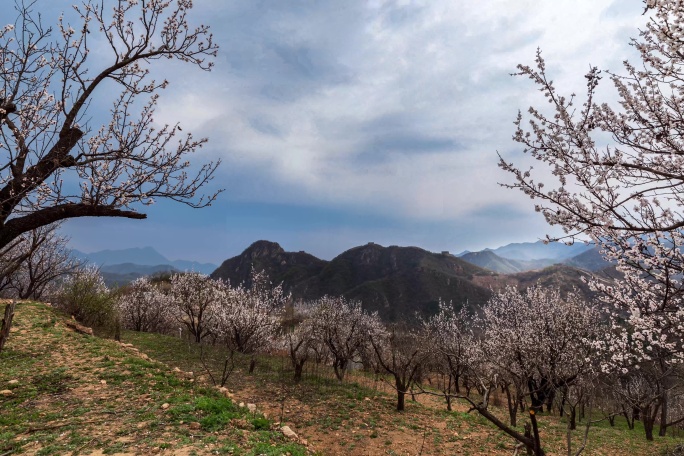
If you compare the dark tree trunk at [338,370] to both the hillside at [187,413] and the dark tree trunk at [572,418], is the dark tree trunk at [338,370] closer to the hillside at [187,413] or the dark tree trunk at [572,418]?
the hillside at [187,413]

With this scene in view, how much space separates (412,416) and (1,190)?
1717 cm

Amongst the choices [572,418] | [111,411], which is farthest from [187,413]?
[572,418]

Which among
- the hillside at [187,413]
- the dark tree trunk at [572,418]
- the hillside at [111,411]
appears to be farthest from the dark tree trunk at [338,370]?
the dark tree trunk at [572,418]

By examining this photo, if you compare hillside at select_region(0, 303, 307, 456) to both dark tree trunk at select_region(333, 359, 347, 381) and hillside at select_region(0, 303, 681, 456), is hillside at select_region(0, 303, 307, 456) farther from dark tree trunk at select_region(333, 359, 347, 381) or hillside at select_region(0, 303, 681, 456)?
dark tree trunk at select_region(333, 359, 347, 381)

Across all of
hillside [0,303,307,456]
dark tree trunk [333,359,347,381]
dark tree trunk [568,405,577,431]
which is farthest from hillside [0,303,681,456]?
dark tree trunk [333,359,347,381]

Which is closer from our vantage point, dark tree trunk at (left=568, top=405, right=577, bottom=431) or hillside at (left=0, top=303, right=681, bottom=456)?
dark tree trunk at (left=568, top=405, right=577, bottom=431)

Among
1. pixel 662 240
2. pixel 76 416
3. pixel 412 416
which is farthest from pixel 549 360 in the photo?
pixel 76 416

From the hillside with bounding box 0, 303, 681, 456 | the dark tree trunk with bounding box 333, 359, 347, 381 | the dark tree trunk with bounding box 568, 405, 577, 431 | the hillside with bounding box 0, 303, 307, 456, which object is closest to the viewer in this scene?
the dark tree trunk with bounding box 568, 405, 577, 431

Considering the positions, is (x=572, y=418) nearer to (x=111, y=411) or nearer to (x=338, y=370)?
(x=338, y=370)

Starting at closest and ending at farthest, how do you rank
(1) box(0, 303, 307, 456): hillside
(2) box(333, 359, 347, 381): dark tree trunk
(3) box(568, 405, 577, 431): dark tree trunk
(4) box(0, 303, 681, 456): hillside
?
(3) box(568, 405, 577, 431): dark tree trunk < (1) box(0, 303, 307, 456): hillside < (4) box(0, 303, 681, 456): hillside < (2) box(333, 359, 347, 381): dark tree trunk

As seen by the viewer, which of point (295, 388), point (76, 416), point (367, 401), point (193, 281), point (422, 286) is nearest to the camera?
point (76, 416)

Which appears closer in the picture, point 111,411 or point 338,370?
point 111,411

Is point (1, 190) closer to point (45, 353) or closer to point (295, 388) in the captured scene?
point (45, 353)

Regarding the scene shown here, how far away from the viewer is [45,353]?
14242 mm
